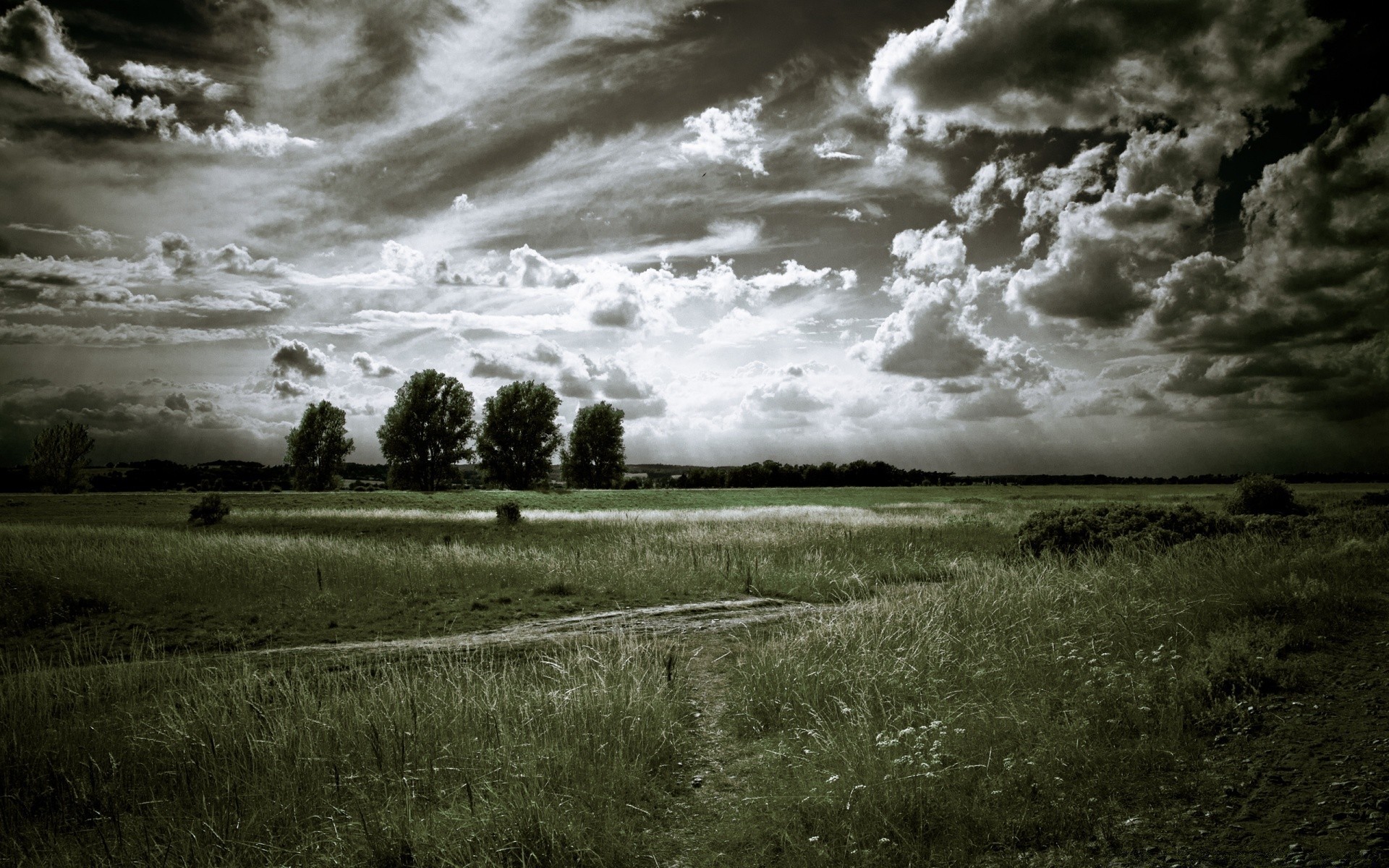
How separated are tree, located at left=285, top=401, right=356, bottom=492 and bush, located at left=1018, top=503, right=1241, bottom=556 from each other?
267 feet

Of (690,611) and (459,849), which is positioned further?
(690,611)

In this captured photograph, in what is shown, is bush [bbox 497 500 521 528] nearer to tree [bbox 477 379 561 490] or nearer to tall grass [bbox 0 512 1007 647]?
tall grass [bbox 0 512 1007 647]

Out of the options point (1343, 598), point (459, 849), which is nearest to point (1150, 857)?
point (459, 849)

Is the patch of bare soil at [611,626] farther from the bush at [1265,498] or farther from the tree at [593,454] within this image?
the tree at [593,454]

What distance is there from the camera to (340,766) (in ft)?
22.1

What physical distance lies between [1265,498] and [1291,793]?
27.4 metres

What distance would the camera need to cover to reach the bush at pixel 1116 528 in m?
18.8

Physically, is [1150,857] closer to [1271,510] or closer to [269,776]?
[269,776]

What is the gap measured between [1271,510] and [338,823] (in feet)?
107

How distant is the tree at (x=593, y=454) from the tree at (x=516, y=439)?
672 centimetres

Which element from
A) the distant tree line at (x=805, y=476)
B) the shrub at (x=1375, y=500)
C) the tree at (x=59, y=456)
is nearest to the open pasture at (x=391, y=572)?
the shrub at (x=1375, y=500)

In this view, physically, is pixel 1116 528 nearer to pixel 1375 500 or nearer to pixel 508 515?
pixel 1375 500

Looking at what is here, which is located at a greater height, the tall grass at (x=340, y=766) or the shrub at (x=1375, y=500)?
the shrub at (x=1375, y=500)

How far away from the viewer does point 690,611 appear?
14594 millimetres
